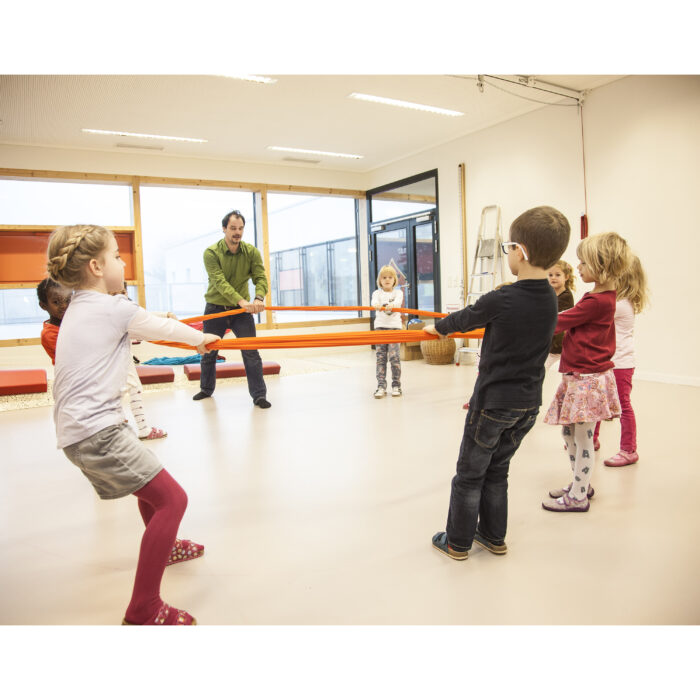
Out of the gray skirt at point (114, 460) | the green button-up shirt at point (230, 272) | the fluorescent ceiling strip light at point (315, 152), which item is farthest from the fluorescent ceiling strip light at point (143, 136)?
the gray skirt at point (114, 460)

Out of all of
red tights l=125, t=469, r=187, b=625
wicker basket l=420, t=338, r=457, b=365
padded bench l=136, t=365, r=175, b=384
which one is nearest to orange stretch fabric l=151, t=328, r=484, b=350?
red tights l=125, t=469, r=187, b=625

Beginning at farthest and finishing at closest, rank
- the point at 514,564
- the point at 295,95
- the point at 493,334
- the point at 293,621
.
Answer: the point at 295,95 → the point at 514,564 → the point at 493,334 → the point at 293,621

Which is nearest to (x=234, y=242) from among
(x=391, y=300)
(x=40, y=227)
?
(x=391, y=300)

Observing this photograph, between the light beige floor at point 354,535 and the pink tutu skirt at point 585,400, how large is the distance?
15.7 inches

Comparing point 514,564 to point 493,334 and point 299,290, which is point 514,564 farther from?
point 299,290

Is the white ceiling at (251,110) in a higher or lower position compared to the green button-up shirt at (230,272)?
higher

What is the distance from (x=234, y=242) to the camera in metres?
4.49

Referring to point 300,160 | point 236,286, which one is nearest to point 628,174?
point 236,286

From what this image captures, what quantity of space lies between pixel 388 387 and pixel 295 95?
3.35 m

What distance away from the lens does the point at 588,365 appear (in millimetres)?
2264

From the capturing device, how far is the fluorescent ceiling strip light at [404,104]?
20.0 feet

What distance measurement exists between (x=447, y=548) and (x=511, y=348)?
76 centimetres

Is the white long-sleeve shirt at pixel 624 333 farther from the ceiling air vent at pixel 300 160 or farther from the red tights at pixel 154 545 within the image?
the ceiling air vent at pixel 300 160

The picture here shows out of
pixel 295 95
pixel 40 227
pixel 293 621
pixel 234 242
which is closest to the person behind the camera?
pixel 293 621
